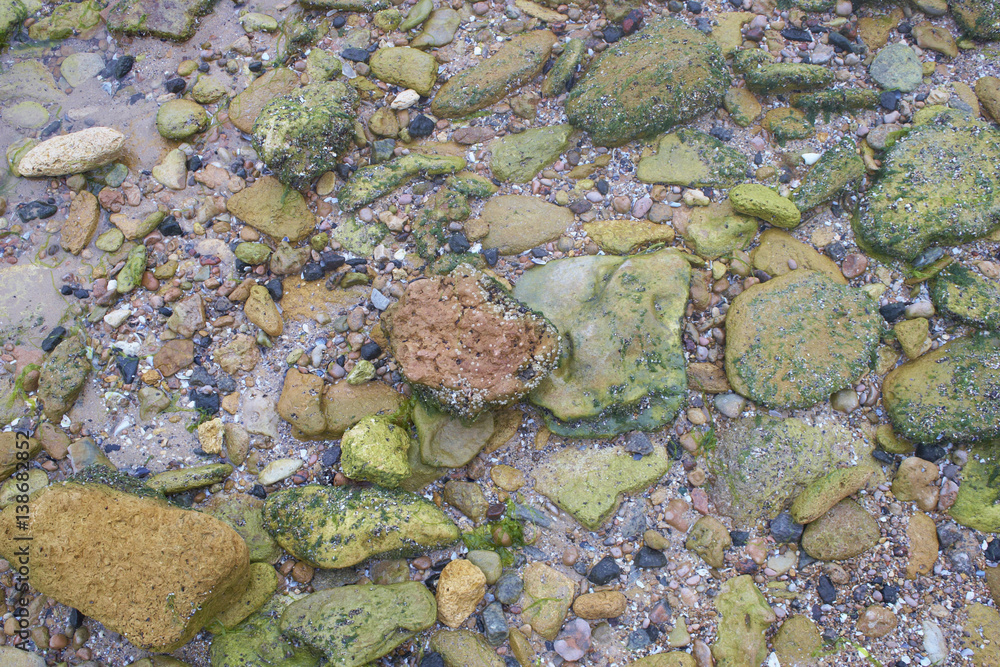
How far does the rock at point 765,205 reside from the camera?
12.2 feet

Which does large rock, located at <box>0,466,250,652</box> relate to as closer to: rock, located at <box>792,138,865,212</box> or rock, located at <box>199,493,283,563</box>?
rock, located at <box>199,493,283,563</box>

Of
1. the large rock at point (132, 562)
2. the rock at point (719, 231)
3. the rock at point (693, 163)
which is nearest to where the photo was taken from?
the large rock at point (132, 562)

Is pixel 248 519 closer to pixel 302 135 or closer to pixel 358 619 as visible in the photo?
pixel 358 619

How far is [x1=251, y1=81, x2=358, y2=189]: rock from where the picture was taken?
384 centimetres

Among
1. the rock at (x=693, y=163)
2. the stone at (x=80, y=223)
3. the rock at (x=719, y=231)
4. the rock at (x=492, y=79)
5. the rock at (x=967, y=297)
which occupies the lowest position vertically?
the rock at (x=967, y=297)

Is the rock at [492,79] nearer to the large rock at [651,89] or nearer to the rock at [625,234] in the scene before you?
the large rock at [651,89]

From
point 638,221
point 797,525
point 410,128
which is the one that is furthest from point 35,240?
point 797,525

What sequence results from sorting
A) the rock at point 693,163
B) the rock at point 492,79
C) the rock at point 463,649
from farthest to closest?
the rock at point 492,79 → the rock at point 693,163 → the rock at point 463,649

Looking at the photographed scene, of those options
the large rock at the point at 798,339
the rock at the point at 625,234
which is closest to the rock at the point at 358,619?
the large rock at the point at 798,339

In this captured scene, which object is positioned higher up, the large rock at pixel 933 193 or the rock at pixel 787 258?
the large rock at pixel 933 193

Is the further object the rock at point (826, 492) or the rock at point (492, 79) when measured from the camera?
the rock at point (492, 79)

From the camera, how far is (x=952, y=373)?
3498 millimetres

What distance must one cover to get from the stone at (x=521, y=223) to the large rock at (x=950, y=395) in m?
2.09

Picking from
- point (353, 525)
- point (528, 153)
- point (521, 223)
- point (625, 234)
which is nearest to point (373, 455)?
point (353, 525)
